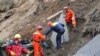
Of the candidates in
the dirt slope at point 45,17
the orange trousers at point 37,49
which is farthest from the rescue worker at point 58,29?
the orange trousers at point 37,49

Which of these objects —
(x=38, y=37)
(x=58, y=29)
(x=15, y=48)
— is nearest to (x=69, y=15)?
(x=58, y=29)

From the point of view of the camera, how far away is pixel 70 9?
20.5m

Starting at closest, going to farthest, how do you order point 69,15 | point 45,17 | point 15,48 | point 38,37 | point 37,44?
point 15,48 < point 38,37 < point 37,44 < point 69,15 < point 45,17

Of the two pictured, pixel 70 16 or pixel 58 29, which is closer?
pixel 58 29

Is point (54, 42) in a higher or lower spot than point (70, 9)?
lower

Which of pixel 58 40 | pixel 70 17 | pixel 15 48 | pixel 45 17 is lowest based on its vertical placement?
A: pixel 15 48

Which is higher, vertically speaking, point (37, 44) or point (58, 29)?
point (58, 29)

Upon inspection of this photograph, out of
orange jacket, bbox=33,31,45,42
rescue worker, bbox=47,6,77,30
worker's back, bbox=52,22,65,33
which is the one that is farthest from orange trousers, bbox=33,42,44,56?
rescue worker, bbox=47,6,77,30

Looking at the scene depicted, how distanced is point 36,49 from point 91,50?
2.66 meters

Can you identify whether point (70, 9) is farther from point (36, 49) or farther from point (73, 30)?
point (36, 49)

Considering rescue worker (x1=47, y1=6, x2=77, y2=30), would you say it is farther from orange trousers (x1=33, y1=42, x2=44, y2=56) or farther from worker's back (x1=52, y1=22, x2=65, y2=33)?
orange trousers (x1=33, y1=42, x2=44, y2=56)

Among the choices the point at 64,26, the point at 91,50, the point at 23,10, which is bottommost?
the point at 91,50

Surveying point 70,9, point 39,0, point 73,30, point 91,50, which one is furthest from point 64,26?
point 39,0

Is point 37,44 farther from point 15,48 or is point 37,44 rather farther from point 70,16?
point 70,16
